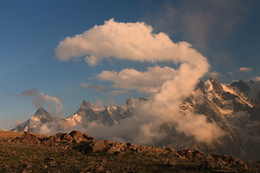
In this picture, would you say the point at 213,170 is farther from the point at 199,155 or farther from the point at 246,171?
the point at 199,155

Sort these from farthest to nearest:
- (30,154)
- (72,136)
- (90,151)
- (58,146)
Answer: (72,136), (58,146), (90,151), (30,154)

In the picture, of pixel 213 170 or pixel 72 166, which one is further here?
pixel 72 166

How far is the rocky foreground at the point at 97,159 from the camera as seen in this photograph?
34.8 m

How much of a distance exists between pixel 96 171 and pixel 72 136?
3720 centimetres

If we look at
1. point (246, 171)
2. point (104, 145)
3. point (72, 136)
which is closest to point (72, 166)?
point (104, 145)

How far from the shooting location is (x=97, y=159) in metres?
43.5

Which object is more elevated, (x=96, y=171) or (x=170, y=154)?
(x=170, y=154)

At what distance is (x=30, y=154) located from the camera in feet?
147

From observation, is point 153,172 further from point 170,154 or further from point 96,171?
point 170,154

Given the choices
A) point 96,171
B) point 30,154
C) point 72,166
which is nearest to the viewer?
point 96,171

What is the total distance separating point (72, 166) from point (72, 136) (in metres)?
31.8

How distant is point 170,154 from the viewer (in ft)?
170

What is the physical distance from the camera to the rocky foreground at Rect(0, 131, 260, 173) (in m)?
34.8

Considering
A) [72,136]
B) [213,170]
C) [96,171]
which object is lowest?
[96,171]
